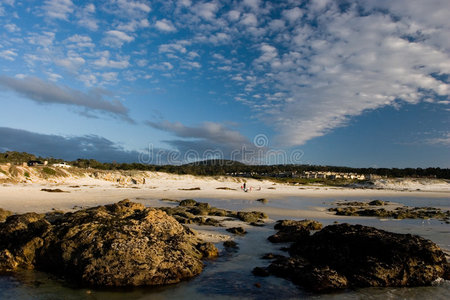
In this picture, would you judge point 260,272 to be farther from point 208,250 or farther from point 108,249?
→ point 108,249

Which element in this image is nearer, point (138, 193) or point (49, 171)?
point (138, 193)

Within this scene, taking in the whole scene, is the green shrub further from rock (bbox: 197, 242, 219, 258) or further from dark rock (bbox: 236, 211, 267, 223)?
rock (bbox: 197, 242, 219, 258)

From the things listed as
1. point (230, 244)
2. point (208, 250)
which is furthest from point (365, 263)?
point (230, 244)

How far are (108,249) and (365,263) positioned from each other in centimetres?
696

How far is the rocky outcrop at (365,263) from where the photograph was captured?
7699mm

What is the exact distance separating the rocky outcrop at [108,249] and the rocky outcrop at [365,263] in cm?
249

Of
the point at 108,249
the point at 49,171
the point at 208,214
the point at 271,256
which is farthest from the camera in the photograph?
the point at 49,171

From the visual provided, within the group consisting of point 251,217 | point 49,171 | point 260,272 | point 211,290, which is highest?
point 49,171

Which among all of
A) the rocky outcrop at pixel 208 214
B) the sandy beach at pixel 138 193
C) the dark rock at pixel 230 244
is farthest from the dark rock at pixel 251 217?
the dark rock at pixel 230 244

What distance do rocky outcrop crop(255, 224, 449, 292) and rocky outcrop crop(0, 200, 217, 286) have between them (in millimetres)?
2489

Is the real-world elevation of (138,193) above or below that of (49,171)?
below

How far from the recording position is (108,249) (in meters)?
7.93

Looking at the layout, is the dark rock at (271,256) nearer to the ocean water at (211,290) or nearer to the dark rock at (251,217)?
the ocean water at (211,290)

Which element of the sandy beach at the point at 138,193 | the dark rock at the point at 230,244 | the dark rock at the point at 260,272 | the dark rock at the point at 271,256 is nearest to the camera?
the dark rock at the point at 260,272
